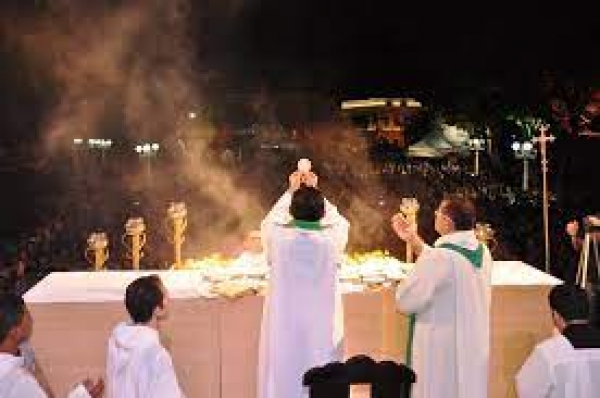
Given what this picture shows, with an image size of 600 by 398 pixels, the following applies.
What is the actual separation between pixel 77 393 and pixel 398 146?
70.7 feet

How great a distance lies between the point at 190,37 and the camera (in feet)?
48.6

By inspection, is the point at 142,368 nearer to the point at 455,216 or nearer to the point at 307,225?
the point at 307,225

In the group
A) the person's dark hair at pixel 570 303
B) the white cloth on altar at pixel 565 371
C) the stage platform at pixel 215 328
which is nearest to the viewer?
the white cloth on altar at pixel 565 371

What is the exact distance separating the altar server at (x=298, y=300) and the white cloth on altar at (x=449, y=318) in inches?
18.5

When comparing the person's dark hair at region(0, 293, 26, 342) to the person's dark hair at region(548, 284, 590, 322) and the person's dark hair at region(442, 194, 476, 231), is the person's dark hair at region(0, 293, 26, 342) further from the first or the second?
the person's dark hair at region(442, 194, 476, 231)

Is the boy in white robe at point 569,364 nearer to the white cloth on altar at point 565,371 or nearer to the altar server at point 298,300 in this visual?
the white cloth on altar at point 565,371

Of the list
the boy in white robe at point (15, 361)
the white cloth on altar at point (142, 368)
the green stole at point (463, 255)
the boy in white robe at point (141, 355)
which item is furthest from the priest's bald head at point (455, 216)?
the boy in white robe at point (15, 361)

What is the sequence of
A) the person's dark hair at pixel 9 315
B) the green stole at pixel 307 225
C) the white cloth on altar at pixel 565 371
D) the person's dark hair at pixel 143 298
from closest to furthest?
the person's dark hair at pixel 9 315 → the white cloth on altar at pixel 565 371 → the person's dark hair at pixel 143 298 → the green stole at pixel 307 225

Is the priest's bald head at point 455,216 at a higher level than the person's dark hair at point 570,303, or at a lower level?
higher

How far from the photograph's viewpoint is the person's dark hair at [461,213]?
496 cm

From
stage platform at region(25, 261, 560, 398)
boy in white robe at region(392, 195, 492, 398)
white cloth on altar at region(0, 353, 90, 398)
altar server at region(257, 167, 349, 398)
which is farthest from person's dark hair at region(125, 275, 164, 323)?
boy in white robe at region(392, 195, 492, 398)

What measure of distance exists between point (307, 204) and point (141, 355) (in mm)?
1487

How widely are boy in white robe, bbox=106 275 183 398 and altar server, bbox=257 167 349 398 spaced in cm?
131

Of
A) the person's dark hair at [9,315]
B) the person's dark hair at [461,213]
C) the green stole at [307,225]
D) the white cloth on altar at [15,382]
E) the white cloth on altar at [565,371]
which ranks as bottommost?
the white cloth on altar at [565,371]
